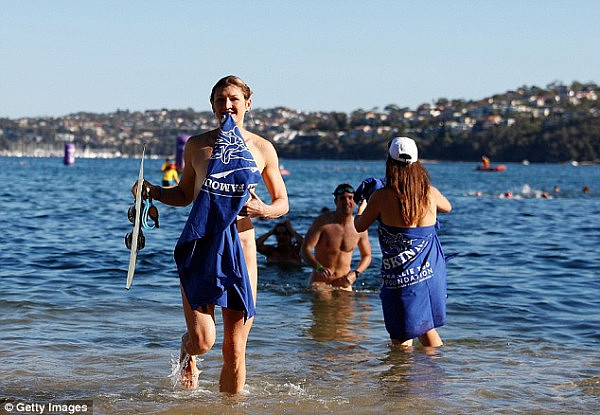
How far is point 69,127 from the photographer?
192m

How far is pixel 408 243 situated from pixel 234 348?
1685mm

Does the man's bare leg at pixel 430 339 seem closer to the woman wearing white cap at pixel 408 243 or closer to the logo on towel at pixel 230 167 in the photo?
the woman wearing white cap at pixel 408 243

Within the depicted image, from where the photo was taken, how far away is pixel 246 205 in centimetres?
500

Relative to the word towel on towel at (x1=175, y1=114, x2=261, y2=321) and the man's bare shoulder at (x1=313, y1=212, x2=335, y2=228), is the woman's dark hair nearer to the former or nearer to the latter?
the word towel on towel at (x1=175, y1=114, x2=261, y2=321)

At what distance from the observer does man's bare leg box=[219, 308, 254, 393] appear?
17.0 feet

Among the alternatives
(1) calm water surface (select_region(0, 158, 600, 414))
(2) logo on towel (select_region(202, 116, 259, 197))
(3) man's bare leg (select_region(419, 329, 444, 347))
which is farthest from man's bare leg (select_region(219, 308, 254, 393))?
(3) man's bare leg (select_region(419, 329, 444, 347))

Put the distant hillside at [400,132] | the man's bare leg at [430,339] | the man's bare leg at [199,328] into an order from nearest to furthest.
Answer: the man's bare leg at [199,328]
the man's bare leg at [430,339]
the distant hillside at [400,132]

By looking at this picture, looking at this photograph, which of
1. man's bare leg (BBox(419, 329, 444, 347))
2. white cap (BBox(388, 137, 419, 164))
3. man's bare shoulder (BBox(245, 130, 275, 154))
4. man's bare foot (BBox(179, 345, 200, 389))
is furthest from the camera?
man's bare leg (BBox(419, 329, 444, 347))

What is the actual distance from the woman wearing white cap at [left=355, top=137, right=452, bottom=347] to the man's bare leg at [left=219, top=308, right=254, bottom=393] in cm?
147

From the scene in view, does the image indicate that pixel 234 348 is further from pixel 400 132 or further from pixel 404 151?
pixel 400 132

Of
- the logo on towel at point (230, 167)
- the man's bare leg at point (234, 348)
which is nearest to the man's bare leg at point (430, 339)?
the man's bare leg at point (234, 348)

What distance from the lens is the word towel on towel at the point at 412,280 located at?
252 inches
